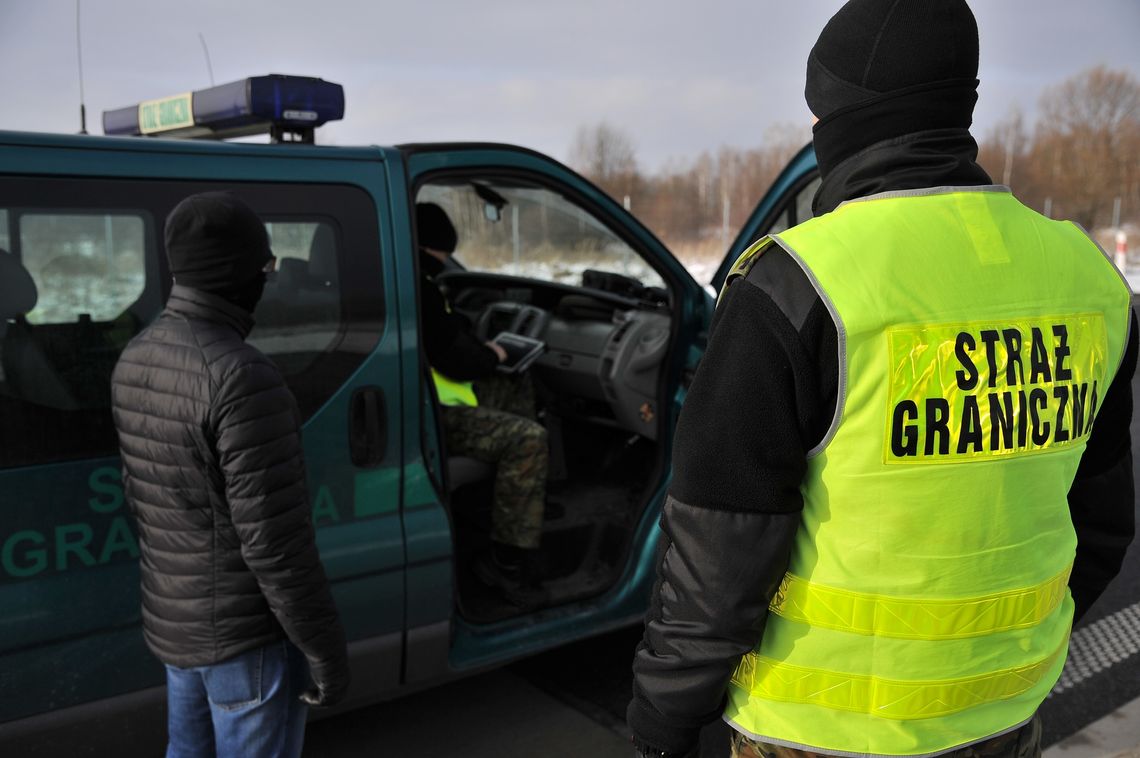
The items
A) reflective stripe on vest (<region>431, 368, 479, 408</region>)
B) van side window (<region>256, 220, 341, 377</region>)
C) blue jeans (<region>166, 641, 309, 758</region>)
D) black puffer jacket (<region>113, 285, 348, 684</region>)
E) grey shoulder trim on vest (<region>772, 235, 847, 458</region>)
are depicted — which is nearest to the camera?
grey shoulder trim on vest (<region>772, 235, 847, 458</region>)

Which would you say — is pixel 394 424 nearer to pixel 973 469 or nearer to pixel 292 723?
pixel 292 723

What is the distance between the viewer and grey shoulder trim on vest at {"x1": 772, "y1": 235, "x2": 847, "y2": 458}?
1128 millimetres

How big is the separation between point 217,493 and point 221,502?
19mm

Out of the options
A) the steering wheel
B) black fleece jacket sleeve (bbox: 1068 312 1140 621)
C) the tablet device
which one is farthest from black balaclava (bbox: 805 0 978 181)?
the steering wheel

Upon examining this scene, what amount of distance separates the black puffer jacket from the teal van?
0.38 m

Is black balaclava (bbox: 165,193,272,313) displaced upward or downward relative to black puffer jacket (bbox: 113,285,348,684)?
upward

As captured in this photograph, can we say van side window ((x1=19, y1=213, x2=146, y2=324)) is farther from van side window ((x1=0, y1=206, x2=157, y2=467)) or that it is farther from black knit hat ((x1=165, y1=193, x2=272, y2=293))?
black knit hat ((x1=165, y1=193, x2=272, y2=293))

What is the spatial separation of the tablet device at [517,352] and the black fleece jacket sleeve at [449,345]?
0.21 metres

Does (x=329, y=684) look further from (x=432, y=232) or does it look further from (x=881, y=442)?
(x=432, y=232)

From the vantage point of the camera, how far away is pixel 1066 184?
129 ft

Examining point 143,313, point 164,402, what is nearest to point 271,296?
point 143,313

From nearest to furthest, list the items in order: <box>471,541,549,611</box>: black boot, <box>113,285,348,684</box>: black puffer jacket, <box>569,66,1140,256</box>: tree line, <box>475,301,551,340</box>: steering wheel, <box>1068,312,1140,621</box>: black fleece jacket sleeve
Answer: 1. <box>1068,312,1140,621</box>: black fleece jacket sleeve
2. <box>113,285,348,684</box>: black puffer jacket
3. <box>471,541,549,611</box>: black boot
4. <box>475,301,551,340</box>: steering wheel
5. <box>569,66,1140,256</box>: tree line

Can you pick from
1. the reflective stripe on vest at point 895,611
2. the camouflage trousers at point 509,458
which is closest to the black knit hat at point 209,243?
the reflective stripe on vest at point 895,611

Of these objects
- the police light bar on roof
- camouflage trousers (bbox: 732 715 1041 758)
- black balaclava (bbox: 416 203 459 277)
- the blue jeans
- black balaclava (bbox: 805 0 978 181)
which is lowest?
the blue jeans
